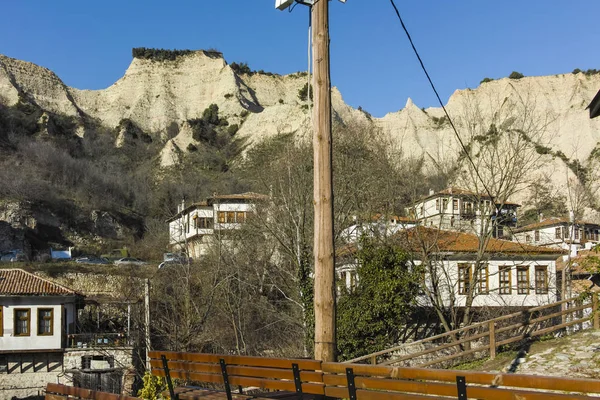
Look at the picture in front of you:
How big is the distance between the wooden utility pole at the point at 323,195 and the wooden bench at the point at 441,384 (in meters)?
0.63

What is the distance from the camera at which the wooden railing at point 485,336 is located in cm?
1573

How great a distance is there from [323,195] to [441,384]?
2646 millimetres

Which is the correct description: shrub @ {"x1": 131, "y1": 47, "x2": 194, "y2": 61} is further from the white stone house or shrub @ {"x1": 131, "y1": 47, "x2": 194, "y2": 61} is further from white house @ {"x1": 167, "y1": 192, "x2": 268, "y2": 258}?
the white stone house

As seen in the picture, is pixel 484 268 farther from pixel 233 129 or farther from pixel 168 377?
pixel 233 129

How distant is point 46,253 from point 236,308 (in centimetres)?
2699

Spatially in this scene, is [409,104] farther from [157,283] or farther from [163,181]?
[157,283]

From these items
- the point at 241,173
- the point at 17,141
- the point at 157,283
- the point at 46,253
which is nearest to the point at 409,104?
the point at 241,173

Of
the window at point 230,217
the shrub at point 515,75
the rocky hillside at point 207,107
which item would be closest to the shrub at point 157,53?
the rocky hillside at point 207,107

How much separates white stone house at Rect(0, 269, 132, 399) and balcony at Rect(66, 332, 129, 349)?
56mm

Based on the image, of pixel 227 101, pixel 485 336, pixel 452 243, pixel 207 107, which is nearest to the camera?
pixel 485 336

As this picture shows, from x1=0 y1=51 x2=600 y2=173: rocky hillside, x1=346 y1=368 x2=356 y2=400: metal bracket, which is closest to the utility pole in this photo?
x1=346 y1=368 x2=356 y2=400: metal bracket

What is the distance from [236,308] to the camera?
99.8 feet

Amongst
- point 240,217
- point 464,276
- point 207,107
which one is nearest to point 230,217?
point 240,217

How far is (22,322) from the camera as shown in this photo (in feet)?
111
